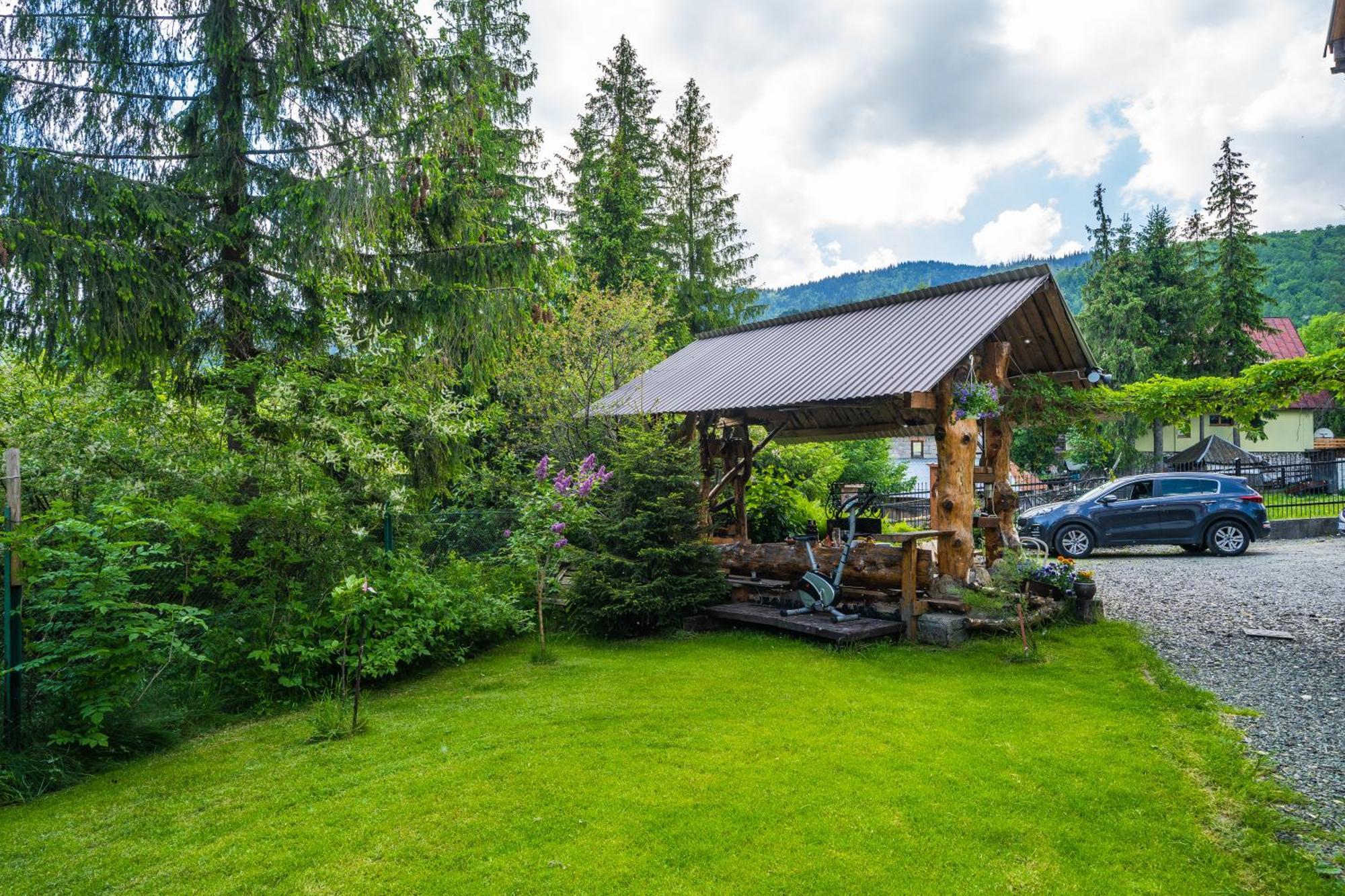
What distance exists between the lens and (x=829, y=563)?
8672 millimetres

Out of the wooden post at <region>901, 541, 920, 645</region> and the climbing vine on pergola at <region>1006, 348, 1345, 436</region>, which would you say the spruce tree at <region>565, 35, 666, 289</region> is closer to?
the climbing vine on pergola at <region>1006, 348, 1345, 436</region>

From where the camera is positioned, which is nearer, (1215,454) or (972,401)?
(972,401)

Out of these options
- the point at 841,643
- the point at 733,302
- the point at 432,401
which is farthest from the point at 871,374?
the point at 733,302

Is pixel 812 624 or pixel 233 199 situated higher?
pixel 233 199

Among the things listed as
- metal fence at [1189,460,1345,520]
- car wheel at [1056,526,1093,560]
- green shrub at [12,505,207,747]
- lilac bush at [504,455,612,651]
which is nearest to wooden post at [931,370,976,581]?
lilac bush at [504,455,612,651]

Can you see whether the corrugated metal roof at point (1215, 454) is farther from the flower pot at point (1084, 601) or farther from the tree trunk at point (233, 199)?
the tree trunk at point (233, 199)

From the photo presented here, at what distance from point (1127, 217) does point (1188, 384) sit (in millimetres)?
27550

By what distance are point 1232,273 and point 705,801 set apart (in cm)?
3128

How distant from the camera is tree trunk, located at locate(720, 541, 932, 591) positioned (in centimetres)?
816

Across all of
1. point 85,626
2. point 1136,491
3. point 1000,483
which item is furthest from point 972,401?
point 1136,491

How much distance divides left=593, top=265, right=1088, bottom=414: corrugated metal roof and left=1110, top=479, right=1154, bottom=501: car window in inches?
210

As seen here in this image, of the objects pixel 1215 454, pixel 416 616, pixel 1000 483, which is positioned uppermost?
pixel 1215 454

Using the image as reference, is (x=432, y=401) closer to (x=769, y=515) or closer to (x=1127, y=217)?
(x=769, y=515)

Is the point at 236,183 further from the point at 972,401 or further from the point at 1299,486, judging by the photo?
the point at 1299,486
